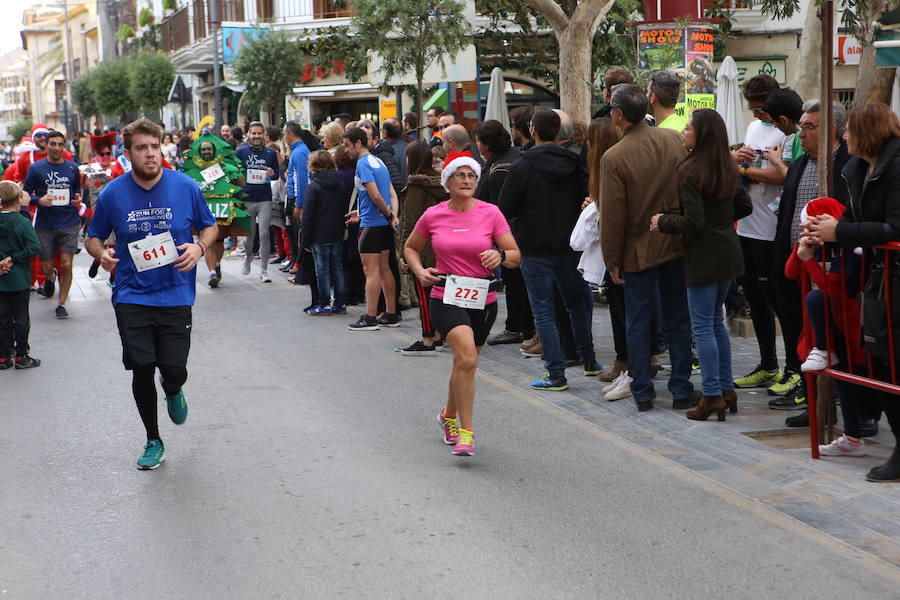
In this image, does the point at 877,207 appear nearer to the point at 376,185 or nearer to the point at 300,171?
the point at 376,185

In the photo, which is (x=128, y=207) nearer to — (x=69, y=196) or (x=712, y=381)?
(x=712, y=381)

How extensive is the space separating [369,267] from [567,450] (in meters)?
5.19

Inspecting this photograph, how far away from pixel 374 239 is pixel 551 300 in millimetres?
3551

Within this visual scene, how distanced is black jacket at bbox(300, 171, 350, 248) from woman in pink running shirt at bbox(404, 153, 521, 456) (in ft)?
18.6

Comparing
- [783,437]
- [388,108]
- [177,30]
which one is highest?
[177,30]

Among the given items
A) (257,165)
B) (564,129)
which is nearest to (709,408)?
(564,129)

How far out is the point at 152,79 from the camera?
44.6 metres

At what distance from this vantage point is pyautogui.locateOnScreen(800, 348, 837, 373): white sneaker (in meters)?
6.39

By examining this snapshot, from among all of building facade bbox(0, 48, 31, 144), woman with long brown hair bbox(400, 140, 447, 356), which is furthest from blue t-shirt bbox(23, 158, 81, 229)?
building facade bbox(0, 48, 31, 144)

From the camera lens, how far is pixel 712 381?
24.3 feet

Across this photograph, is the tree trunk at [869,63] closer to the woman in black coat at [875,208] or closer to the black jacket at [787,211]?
the black jacket at [787,211]

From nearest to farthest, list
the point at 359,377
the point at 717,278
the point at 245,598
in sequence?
the point at 245,598 < the point at 717,278 < the point at 359,377

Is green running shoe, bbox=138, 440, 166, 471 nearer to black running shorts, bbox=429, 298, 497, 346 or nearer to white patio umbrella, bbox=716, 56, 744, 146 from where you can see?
black running shorts, bbox=429, 298, 497, 346

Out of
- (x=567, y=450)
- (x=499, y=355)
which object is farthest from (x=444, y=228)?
(x=499, y=355)
